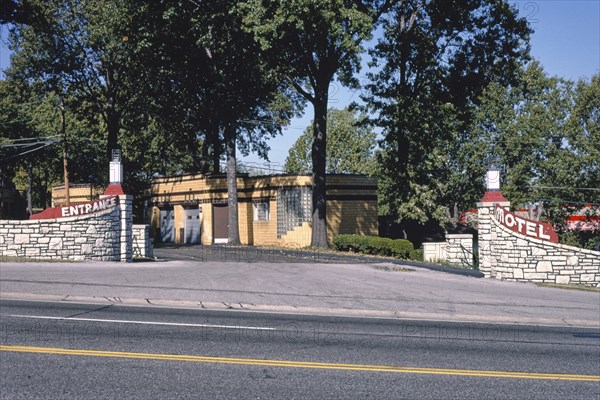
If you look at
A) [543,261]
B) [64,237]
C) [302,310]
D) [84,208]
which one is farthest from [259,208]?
[302,310]

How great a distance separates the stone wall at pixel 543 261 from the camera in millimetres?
22016

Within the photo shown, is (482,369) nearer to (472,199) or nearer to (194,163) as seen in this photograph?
(472,199)

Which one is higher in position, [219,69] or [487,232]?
[219,69]

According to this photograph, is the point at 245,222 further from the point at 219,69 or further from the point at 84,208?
the point at 84,208

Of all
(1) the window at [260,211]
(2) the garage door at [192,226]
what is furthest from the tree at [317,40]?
(2) the garage door at [192,226]

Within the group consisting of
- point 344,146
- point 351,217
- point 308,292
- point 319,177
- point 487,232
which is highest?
point 344,146

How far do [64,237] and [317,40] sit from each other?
44.8 feet

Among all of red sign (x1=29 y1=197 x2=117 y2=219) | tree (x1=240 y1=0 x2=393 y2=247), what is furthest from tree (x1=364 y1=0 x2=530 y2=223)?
red sign (x1=29 y1=197 x2=117 y2=219)

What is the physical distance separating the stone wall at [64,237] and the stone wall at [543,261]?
14.2 metres

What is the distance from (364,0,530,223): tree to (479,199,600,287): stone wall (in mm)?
11461

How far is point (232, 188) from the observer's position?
38.6m

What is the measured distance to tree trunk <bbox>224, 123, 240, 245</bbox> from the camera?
3841cm

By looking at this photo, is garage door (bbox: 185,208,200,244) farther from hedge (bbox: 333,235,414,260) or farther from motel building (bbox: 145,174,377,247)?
hedge (bbox: 333,235,414,260)

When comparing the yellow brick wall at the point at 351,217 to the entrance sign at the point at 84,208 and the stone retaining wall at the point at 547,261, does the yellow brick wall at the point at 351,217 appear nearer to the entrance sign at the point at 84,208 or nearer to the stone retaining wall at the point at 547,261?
the stone retaining wall at the point at 547,261
